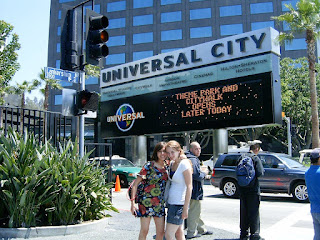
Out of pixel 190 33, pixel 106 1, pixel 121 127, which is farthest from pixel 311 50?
pixel 106 1

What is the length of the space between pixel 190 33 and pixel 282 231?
47245 mm

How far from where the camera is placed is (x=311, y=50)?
21219 mm

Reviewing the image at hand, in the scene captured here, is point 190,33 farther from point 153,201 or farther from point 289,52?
point 153,201

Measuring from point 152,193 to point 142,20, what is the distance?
52373mm

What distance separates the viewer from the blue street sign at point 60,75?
23.8 feet

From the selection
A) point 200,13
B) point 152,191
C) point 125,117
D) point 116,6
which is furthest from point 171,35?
point 152,191

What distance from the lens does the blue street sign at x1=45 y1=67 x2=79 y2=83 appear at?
7.26 m

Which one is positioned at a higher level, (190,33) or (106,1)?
(106,1)

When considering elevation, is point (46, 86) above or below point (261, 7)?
below

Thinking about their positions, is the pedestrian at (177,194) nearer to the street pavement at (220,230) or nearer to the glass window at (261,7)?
the street pavement at (220,230)

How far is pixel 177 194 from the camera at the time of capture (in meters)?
4.63

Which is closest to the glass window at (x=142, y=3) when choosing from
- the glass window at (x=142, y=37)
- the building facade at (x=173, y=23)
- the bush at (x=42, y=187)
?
the building facade at (x=173, y=23)

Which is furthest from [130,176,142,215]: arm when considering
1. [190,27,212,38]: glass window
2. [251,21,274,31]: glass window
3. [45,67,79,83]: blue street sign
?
[251,21,274,31]: glass window

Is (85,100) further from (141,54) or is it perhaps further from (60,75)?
(141,54)
